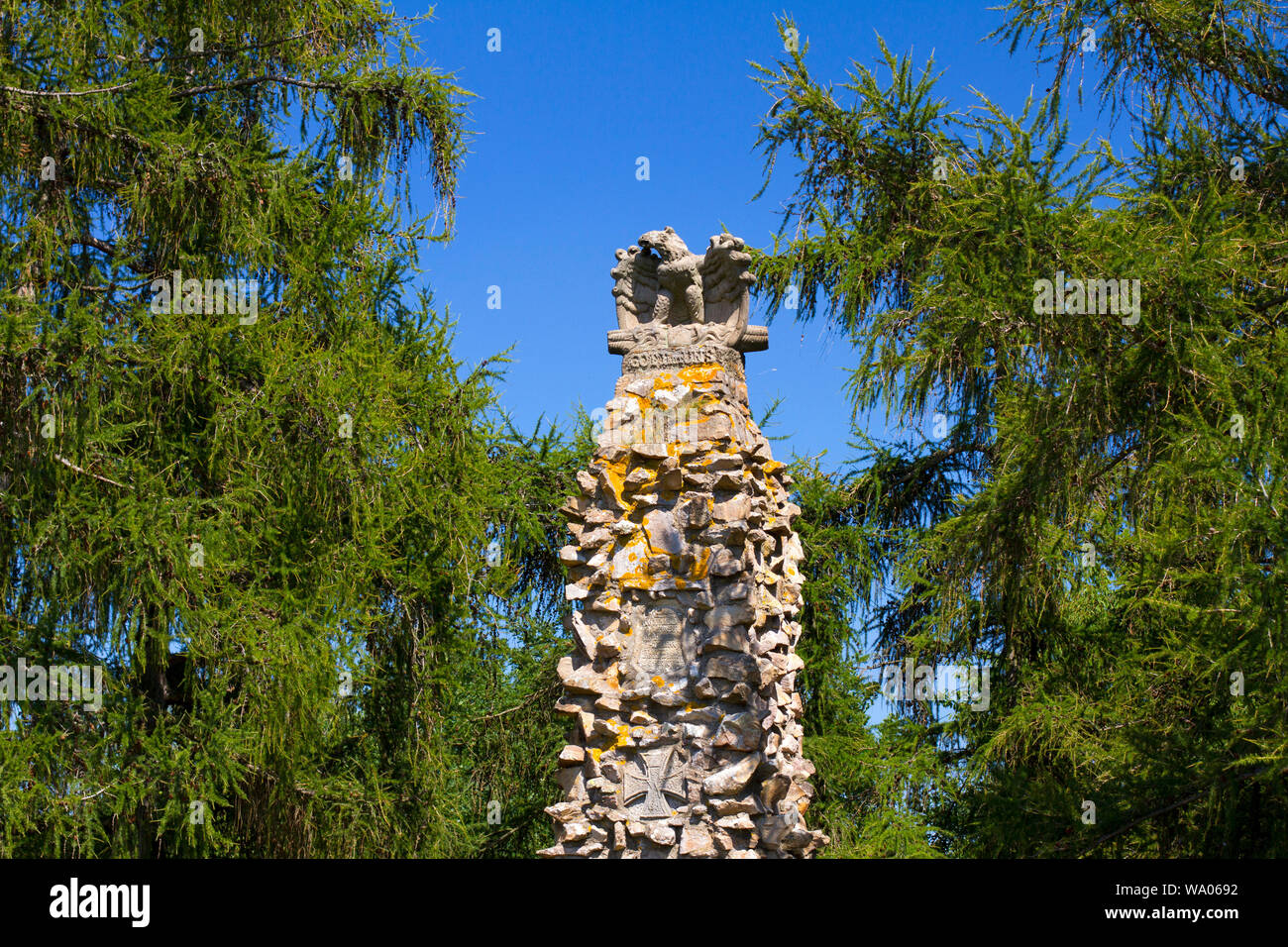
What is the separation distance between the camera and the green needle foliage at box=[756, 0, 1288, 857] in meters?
7.34

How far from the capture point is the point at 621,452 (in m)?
7.50

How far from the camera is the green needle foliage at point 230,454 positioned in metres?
8.66

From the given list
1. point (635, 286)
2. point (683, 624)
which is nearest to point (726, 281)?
point (635, 286)

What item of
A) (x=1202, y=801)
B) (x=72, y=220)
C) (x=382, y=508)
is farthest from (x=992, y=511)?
(x=72, y=220)

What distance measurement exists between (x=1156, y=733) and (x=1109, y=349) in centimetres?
258

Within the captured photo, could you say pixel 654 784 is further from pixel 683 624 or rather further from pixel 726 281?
pixel 726 281

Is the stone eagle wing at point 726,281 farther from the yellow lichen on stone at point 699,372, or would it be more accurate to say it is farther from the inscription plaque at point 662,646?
the inscription plaque at point 662,646

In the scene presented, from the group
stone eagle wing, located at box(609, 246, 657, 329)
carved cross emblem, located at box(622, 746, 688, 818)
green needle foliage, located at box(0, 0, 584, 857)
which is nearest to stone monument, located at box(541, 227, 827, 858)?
carved cross emblem, located at box(622, 746, 688, 818)

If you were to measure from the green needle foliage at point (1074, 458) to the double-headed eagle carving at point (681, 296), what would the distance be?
151cm

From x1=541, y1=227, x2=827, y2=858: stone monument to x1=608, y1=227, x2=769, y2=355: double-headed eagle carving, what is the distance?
0.02m

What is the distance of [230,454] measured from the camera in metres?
9.73

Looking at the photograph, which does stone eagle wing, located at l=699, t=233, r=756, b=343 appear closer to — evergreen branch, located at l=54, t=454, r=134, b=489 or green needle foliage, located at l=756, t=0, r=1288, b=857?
green needle foliage, located at l=756, t=0, r=1288, b=857
